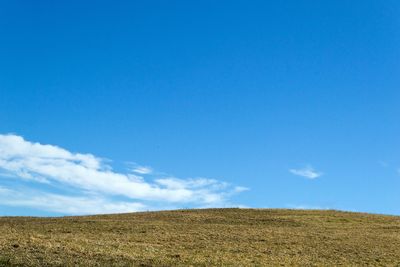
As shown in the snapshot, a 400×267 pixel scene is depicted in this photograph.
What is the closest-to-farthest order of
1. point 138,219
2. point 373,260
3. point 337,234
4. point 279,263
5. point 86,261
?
point 86,261 < point 279,263 < point 373,260 < point 337,234 < point 138,219

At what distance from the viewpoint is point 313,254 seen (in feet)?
126

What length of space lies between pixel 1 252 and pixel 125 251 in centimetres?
719

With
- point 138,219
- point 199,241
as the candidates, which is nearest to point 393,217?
point 138,219

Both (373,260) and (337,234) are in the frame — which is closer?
(373,260)

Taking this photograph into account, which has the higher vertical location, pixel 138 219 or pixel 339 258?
pixel 138 219

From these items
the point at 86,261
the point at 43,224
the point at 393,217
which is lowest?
the point at 86,261

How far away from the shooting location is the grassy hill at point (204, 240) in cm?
3238

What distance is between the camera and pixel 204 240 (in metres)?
42.2

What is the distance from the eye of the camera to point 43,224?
173ft

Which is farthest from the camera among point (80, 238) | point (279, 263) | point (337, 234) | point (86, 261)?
point (337, 234)

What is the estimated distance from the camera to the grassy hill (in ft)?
106

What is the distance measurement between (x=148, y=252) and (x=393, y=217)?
139 ft

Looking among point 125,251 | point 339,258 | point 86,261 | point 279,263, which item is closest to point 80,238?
point 125,251

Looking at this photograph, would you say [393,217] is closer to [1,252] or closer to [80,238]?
[80,238]
